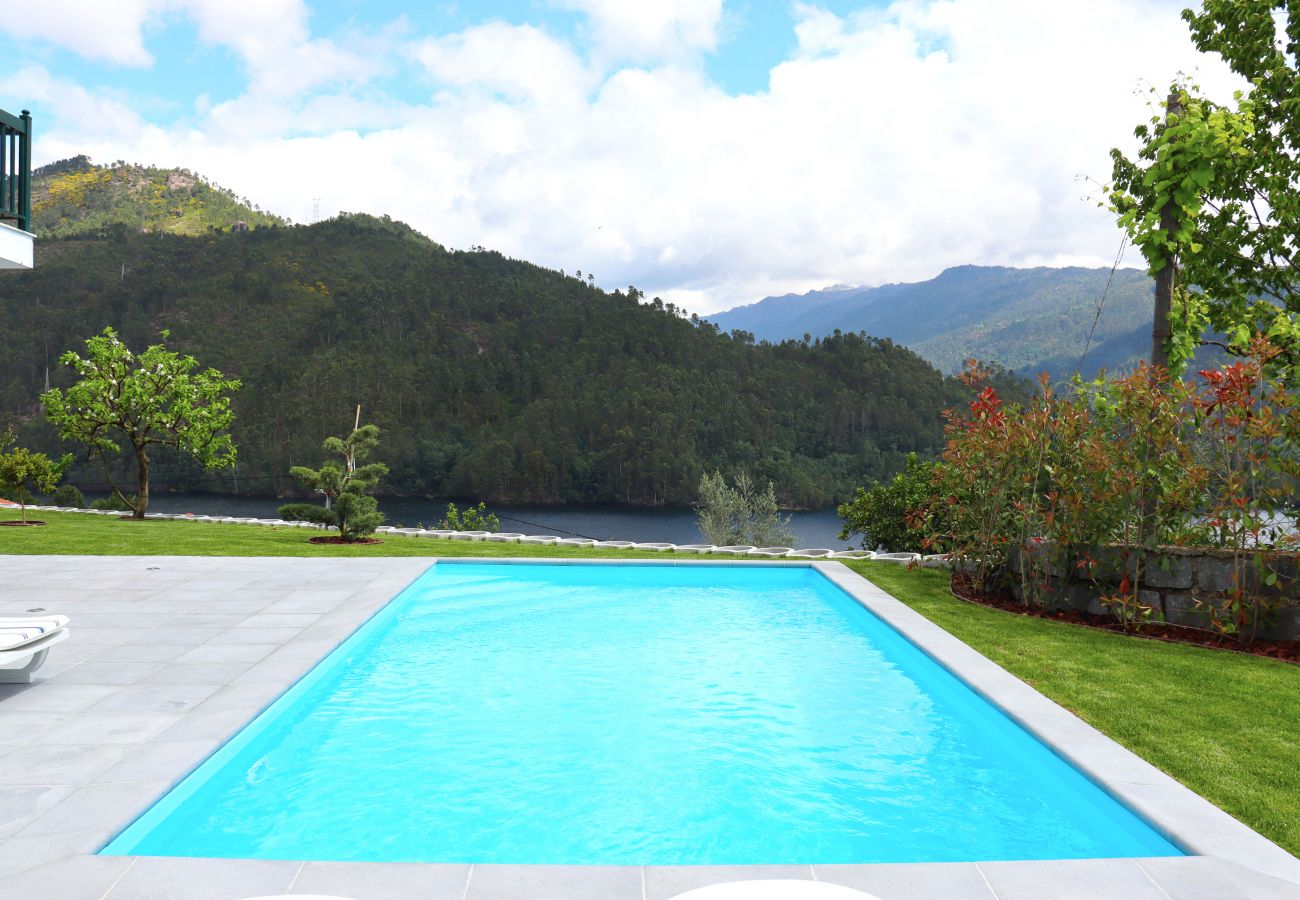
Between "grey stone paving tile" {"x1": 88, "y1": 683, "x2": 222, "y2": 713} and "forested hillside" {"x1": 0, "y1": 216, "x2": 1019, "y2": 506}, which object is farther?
"forested hillside" {"x1": 0, "y1": 216, "x2": 1019, "y2": 506}

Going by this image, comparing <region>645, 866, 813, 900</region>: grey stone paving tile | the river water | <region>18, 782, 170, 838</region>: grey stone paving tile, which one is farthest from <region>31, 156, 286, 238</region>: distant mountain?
<region>645, 866, 813, 900</region>: grey stone paving tile

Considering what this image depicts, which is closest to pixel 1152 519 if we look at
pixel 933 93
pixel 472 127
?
pixel 933 93

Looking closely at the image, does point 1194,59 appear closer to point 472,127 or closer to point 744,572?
point 744,572

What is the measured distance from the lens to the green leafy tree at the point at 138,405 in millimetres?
15250

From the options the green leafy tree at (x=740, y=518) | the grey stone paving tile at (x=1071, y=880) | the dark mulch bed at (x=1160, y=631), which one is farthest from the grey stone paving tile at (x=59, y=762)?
the green leafy tree at (x=740, y=518)

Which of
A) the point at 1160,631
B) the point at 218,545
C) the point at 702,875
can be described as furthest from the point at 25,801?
the point at 218,545

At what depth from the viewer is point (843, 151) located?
48.0 ft

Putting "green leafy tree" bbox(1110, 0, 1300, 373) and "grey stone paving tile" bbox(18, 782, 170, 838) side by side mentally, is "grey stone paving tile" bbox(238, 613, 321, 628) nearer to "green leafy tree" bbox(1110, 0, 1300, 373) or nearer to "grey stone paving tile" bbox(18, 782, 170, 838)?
"grey stone paving tile" bbox(18, 782, 170, 838)

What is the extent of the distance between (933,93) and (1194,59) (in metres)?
3.30

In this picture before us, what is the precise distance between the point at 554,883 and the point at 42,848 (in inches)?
65.7

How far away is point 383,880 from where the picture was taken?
2.62m

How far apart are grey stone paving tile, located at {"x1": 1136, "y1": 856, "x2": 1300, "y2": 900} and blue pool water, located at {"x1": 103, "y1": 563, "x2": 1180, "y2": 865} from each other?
0.25 m

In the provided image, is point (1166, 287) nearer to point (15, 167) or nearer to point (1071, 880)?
point (1071, 880)

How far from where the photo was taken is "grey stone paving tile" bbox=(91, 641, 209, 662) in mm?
4945
